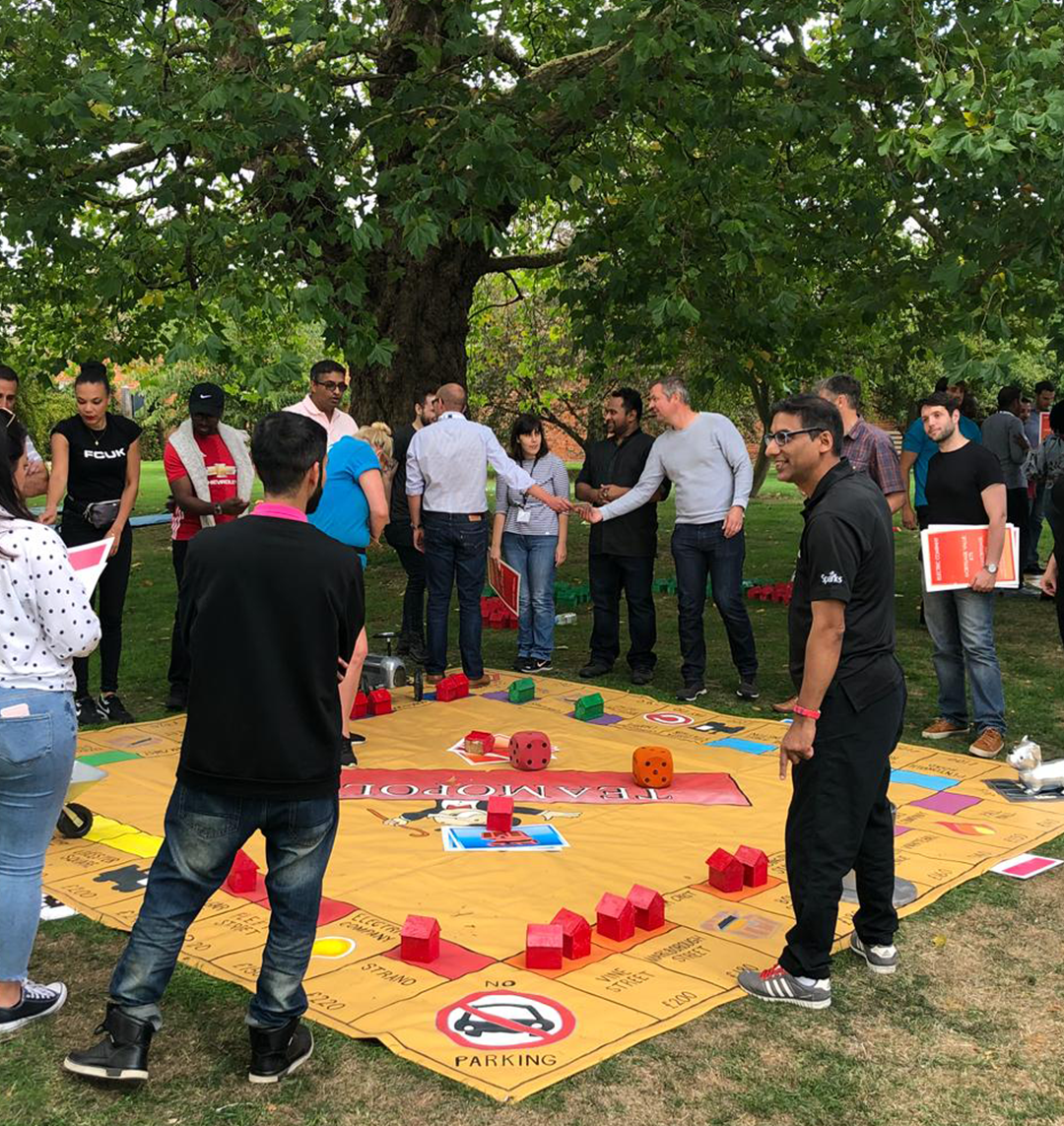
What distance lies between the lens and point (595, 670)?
32.8 ft

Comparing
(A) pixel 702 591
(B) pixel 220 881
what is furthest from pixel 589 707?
(B) pixel 220 881

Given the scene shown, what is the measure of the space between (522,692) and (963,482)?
326 centimetres

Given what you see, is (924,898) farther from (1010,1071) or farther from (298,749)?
(298,749)

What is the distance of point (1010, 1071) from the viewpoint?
12.9ft

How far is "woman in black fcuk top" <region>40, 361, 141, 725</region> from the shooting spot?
8055 mm

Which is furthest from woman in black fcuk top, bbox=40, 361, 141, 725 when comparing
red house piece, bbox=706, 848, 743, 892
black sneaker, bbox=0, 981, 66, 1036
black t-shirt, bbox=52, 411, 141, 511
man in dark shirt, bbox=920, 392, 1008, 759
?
man in dark shirt, bbox=920, 392, 1008, 759

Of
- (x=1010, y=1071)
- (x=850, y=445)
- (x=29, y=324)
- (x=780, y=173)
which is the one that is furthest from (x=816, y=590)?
(x=29, y=324)

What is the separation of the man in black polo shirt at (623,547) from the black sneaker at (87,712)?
3.56 m

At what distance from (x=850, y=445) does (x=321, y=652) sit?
4.81 meters

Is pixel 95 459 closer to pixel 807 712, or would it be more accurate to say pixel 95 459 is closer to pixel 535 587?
pixel 535 587

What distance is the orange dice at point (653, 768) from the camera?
6.89m

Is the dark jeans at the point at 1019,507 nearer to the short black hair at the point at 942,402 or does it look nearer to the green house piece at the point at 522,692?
the short black hair at the point at 942,402

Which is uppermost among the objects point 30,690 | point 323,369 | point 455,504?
point 323,369

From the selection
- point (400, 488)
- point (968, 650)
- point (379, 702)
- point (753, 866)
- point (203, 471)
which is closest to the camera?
point (753, 866)
